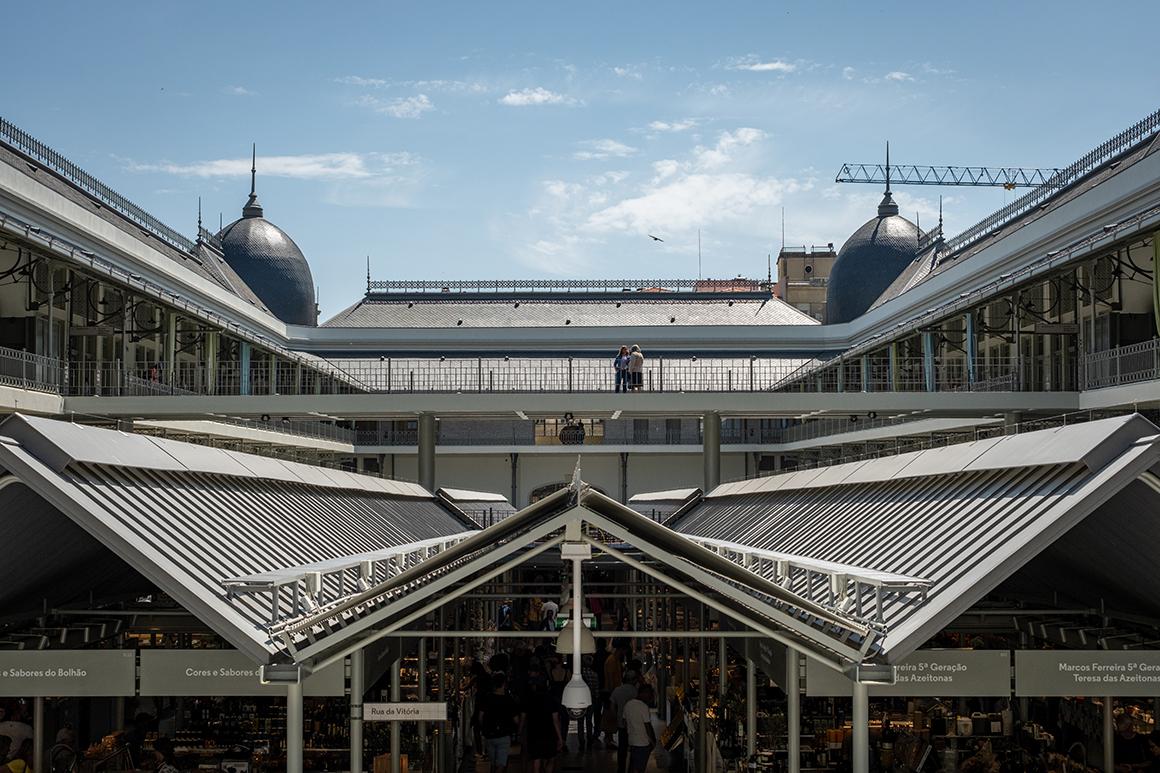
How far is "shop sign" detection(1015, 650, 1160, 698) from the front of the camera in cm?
996

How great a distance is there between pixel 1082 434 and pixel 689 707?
1018 cm

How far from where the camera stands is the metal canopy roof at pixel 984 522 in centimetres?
948

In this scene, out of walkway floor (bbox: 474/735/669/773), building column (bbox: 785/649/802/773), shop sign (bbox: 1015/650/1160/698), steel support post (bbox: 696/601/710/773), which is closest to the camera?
shop sign (bbox: 1015/650/1160/698)

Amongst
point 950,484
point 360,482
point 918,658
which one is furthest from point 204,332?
point 918,658

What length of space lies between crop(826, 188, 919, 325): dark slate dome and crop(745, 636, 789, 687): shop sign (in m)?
52.6

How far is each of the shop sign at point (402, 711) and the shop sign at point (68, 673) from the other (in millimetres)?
1892

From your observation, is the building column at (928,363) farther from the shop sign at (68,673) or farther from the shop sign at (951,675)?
the shop sign at (68,673)

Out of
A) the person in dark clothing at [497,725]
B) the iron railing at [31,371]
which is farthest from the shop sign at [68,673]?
the iron railing at [31,371]

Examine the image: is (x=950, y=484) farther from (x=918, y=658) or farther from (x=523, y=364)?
(x=523, y=364)

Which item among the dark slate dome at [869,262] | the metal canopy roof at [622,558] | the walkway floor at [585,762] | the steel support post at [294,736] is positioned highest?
the dark slate dome at [869,262]

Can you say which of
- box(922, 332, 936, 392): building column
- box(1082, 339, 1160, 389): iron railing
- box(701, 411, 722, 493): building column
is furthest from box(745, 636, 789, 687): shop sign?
box(922, 332, 936, 392): building column

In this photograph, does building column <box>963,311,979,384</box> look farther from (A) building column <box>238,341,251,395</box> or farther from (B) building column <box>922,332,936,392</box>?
(A) building column <box>238,341,251,395</box>

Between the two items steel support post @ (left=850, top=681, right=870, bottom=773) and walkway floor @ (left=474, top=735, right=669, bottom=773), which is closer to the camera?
steel support post @ (left=850, top=681, right=870, bottom=773)

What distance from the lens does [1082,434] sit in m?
10.6
